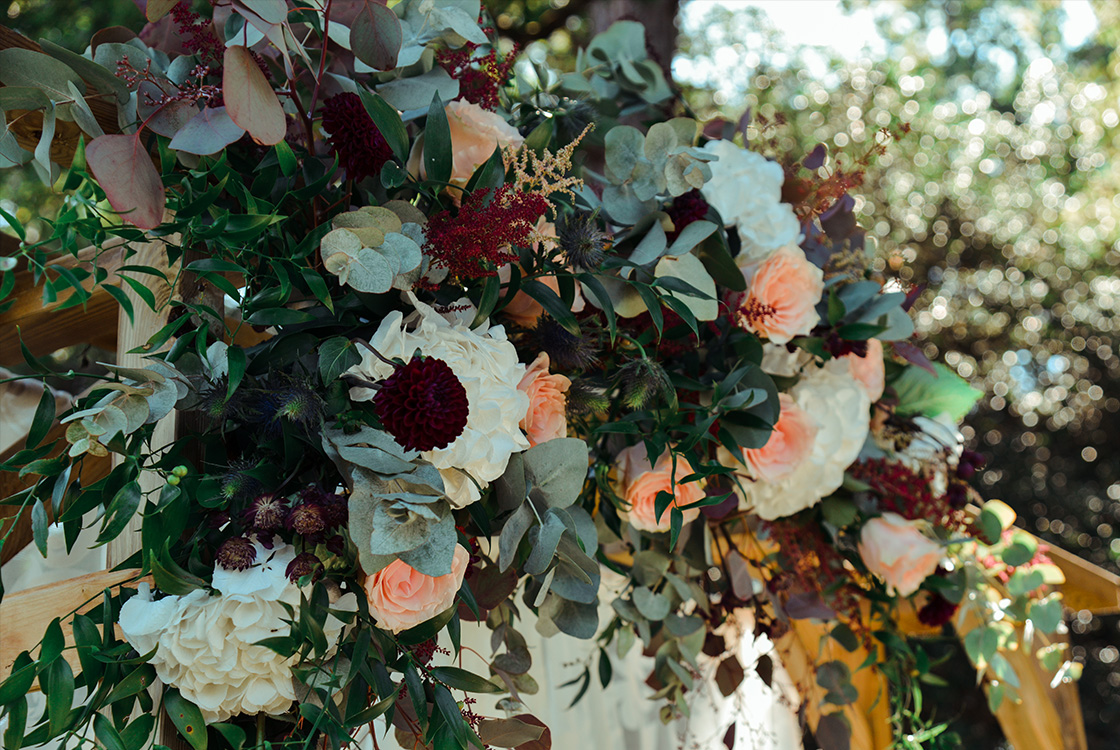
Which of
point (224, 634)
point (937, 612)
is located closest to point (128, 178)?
point (224, 634)

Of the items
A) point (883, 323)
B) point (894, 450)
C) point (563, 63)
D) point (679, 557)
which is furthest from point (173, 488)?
point (563, 63)

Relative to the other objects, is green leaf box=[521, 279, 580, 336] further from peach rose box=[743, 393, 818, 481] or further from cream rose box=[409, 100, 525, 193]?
peach rose box=[743, 393, 818, 481]

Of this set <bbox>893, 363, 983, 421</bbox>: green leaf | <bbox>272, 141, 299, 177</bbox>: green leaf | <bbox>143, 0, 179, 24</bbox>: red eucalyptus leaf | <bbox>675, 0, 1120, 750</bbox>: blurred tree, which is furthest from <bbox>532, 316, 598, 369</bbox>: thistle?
<bbox>675, 0, 1120, 750</bbox>: blurred tree

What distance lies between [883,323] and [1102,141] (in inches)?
123

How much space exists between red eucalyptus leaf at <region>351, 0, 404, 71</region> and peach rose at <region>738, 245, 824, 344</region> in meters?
0.39

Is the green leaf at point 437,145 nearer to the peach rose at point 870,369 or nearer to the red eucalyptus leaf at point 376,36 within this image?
the red eucalyptus leaf at point 376,36

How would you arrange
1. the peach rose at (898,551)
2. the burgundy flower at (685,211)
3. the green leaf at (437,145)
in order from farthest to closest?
the peach rose at (898,551) → the burgundy flower at (685,211) → the green leaf at (437,145)

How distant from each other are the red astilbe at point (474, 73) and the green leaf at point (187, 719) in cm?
51

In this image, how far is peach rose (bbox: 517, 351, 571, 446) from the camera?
2.01 ft

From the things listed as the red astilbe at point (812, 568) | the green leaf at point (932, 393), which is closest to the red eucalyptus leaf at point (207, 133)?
the red astilbe at point (812, 568)

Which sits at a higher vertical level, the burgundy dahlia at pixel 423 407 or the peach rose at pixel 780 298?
the burgundy dahlia at pixel 423 407

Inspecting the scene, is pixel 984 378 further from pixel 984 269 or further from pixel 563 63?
pixel 563 63

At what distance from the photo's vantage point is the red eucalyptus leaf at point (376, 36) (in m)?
0.52

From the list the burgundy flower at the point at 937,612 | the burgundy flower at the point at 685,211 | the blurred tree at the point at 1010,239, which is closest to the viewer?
the burgundy flower at the point at 685,211
